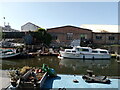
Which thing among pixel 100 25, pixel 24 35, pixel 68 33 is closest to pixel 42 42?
pixel 24 35

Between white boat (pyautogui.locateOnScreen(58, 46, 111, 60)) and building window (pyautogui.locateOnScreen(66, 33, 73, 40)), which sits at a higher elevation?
building window (pyautogui.locateOnScreen(66, 33, 73, 40))

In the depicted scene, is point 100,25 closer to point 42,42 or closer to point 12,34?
point 42,42

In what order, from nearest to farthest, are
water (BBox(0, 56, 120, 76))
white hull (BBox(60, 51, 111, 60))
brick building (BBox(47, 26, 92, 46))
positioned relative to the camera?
water (BBox(0, 56, 120, 76))
white hull (BBox(60, 51, 111, 60))
brick building (BBox(47, 26, 92, 46))

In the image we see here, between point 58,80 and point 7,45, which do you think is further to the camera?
point 7,45

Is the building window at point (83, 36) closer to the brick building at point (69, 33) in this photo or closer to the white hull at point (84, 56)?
the brick building at point (69, 33)

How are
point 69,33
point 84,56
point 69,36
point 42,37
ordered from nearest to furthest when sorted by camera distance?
point 84,56 < point 42,37 < point 69,33 < point 69,36

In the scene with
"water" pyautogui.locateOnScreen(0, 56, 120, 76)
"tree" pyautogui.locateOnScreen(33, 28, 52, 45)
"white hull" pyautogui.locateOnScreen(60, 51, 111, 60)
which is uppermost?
"tree" pyautogui.locateOnScreen(33, 28, 52, 45)

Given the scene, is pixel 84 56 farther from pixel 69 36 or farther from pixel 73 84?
pixel 73 84

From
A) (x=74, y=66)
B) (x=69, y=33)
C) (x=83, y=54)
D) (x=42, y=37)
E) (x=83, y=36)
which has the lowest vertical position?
(x=74, y=66)

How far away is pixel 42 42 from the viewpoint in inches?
1150

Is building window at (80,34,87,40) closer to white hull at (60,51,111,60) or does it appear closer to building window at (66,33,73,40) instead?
building window at (66,33,73,40)

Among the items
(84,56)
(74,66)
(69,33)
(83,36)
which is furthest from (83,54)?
(69,33)

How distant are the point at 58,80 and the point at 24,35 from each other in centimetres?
2430

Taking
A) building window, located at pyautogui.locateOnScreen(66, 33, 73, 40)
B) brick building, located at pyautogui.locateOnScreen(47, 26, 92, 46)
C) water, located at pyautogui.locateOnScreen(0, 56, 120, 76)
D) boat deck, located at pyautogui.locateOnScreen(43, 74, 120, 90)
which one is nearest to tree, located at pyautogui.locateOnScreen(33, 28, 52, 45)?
brick building, located at pyautogui.locateOnScreen(47, 26, 92, 46)
